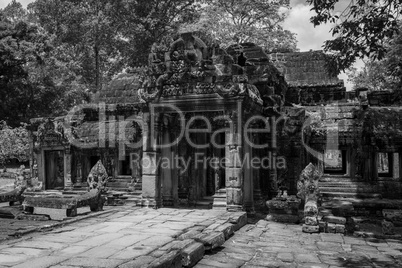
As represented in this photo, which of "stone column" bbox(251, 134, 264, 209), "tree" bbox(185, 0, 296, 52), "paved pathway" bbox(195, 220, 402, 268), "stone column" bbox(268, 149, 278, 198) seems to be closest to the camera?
"paved pathway" bbox(195, 220, 402, 268)

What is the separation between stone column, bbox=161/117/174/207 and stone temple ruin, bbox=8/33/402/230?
0.03 m

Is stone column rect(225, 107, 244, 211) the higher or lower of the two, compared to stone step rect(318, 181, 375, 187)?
higher

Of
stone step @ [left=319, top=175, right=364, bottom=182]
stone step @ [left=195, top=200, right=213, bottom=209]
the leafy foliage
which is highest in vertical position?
the leafy foliage

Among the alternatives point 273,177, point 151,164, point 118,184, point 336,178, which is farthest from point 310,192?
point 118,184

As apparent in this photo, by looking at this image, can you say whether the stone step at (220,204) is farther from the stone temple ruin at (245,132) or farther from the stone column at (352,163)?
the stone column at (352,163)

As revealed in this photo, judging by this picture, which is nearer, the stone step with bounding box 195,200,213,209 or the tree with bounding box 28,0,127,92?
the stone step with bounding box 195,200,213,209

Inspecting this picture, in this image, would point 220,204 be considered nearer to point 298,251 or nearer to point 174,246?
point 298,251

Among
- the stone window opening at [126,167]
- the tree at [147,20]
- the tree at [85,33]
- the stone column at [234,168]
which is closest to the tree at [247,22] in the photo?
the tree at [147,20]

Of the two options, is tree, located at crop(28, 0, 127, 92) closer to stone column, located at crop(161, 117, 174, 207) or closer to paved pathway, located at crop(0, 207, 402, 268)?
stone column, located at crop(161, 117, 174, 207)

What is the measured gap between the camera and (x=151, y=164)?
1155 cm

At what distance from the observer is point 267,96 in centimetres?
1276

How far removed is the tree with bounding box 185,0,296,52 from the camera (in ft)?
94.1

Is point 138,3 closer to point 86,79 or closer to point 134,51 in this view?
point 134,51

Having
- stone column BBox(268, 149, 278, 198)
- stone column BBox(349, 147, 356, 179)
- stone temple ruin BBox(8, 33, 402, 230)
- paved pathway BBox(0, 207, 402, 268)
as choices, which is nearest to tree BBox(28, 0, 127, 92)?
stone temple ruin BBox(8, 33, 402, 230)
